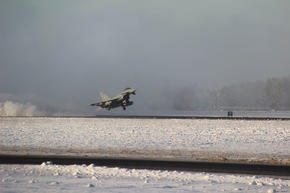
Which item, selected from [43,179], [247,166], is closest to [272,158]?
[247,166]

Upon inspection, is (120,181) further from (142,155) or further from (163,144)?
(163,144)

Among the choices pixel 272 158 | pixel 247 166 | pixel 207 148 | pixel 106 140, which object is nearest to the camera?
pixel 247 166

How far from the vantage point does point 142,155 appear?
92.3 ft

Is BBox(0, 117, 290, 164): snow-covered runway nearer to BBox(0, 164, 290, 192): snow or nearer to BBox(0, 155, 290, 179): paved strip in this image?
BBox(0, 155, 290, 179): paved strip

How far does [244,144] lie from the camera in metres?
33.9

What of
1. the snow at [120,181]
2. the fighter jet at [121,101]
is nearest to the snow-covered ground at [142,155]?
the snow at [120,181]

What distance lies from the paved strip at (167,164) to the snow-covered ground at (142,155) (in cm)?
223

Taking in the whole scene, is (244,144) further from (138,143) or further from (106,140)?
(106,140)

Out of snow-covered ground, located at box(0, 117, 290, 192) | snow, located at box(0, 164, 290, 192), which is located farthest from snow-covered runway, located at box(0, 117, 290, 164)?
snow, located at box(0, 164, 290, 192)

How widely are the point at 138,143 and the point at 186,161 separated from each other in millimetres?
11179

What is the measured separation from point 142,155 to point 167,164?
5579 millimetres

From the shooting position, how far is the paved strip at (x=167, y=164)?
67.1 ft

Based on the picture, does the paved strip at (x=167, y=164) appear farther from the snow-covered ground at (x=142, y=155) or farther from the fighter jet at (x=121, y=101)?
the fighter jet at (x=121, y=101)

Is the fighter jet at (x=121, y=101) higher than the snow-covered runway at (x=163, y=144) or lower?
higher
